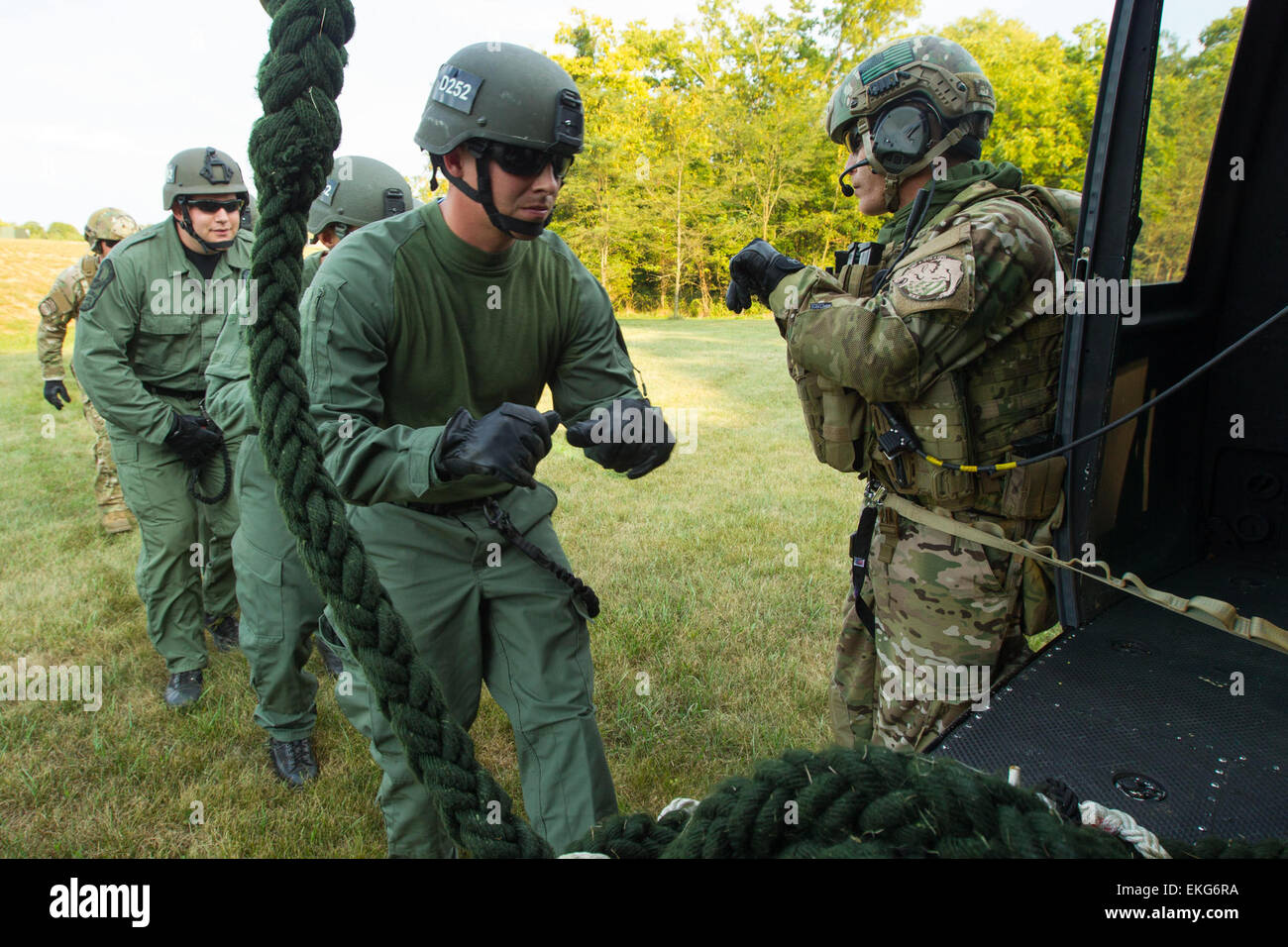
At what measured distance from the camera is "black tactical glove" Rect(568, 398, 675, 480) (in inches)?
99.4

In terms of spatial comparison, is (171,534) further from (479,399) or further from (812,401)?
(812,401)

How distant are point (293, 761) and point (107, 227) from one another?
564cm

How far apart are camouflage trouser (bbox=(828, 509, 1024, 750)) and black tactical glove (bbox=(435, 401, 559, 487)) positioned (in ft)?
4.21

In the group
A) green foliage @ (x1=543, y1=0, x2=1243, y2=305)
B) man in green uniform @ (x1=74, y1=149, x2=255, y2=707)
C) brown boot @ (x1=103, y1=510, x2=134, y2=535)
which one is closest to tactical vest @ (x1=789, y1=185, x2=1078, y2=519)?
man in green uniform @ (x1=74, y1=149, x2=255, y2=707)

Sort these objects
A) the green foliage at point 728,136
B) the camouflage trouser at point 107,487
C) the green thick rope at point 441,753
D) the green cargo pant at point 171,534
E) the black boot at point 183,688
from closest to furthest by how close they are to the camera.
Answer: the green thick rope at point 441,753 → the black boot at point 183,688 → the green cargo pant at point 171,534 → the camouflage trouser at point 107,487 → the green foliage at point 728,136

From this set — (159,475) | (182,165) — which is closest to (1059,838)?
(159,475)

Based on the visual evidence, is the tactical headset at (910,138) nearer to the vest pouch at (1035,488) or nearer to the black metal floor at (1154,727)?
the vest pouch at (1035,488)

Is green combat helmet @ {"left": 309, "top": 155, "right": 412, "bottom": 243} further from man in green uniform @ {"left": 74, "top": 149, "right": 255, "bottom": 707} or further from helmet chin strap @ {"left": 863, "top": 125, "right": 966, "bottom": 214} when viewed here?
helmet chin strap @ {"left": 863, "top": 125, "right": 966, "bottom": 214}

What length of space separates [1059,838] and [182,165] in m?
5.24

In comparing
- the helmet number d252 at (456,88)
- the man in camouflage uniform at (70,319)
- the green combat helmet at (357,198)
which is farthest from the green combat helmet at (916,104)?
the man in camouflage uniform at (70,319)

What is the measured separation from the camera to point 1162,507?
284cm

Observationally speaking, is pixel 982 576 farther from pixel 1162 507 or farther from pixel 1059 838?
pixel 1059 838

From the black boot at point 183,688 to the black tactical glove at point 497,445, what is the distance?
9.70 ft

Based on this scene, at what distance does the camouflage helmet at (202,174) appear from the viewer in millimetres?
4691
